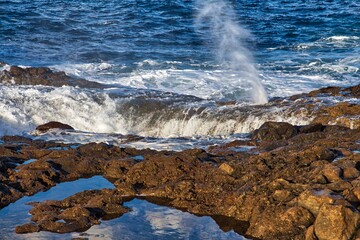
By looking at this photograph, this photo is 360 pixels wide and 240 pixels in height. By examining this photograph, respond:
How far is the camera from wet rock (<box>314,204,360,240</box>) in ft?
19.4

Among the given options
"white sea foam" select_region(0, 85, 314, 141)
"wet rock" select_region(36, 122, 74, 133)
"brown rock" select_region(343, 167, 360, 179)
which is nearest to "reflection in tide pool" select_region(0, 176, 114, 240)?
"brown rock" select_region(343, 167, 360, 179)

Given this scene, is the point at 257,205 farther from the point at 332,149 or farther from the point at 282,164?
the point at 332,149

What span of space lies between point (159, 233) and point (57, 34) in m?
18.4

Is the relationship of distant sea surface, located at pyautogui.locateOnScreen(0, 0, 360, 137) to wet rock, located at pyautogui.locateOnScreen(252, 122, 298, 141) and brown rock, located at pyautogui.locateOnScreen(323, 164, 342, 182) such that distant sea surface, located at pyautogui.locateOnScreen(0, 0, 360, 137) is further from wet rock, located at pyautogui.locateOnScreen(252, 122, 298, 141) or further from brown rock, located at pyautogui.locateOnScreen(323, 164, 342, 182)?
Result: brown rock, located at pyautogui.locateOnScreen(323, 164, 342, 182)

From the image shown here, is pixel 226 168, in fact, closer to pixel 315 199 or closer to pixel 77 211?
pixel 315 199

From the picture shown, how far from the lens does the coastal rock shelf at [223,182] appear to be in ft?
20.6

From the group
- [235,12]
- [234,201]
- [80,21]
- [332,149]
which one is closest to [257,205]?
[234,201]

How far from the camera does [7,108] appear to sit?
1413cm

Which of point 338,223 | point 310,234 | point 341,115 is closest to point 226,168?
point 310,234

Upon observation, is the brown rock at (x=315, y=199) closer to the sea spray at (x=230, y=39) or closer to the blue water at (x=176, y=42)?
the sea spray at (x=230, y=39)

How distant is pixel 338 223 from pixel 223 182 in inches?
68.4

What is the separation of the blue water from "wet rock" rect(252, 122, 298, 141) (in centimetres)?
600

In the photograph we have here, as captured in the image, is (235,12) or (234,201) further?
(235,12)

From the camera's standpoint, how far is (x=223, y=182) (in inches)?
294
